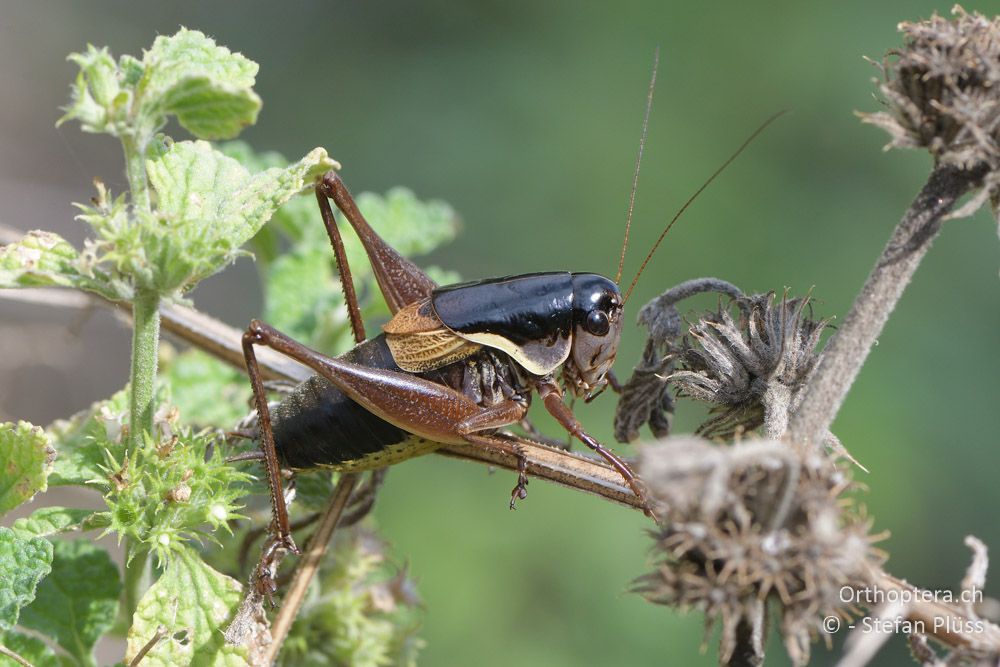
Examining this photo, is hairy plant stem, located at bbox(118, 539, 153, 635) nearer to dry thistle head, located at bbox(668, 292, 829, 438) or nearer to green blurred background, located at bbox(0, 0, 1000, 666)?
dry thistle head, located at bbox(668, 292, 829, 438)

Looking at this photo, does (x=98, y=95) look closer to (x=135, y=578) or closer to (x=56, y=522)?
(x=56, y=522)

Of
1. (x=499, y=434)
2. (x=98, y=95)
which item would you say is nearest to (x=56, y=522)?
(x=98, y=95)

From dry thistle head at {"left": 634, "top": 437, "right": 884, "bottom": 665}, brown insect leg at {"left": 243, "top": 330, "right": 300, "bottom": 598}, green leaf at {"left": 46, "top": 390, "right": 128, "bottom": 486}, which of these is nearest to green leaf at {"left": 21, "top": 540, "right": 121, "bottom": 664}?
green leaf at {"left": 46, "top": 390, "right": 128, "bottom": 486}

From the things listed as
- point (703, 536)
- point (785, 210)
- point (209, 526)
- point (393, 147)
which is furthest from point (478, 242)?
point (703, 536)

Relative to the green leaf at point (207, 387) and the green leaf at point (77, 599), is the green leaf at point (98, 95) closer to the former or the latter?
the green leaf at point (77, 599)

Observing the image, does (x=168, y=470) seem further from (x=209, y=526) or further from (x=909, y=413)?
(x=909, y=413)
